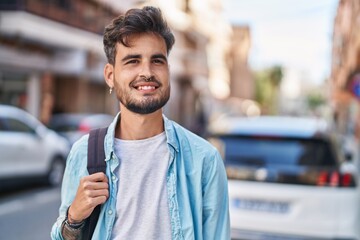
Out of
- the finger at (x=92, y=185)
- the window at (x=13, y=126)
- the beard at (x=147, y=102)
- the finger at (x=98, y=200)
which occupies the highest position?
the beard at (x=147, y=102)

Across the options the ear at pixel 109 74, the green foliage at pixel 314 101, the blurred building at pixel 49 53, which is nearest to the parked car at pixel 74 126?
the blurred building at pixel 49 53

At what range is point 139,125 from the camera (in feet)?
6.82

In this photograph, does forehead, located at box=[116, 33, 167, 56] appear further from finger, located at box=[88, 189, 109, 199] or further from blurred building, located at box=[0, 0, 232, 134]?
blurred building, located at box=[0, 0, 232, 134]

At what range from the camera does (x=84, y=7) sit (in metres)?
24.1

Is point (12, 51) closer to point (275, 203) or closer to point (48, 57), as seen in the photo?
point (48, 57)

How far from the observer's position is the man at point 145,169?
1978mm

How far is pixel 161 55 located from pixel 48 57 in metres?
20.4

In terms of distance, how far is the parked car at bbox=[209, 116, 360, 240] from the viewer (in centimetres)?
529

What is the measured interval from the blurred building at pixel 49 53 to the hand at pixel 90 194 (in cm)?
1639

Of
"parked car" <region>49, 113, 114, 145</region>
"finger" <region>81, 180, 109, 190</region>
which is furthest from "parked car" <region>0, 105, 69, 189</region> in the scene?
"finger" <region>81, 180, 109, 190</region>

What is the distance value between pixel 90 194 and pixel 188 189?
338 mm

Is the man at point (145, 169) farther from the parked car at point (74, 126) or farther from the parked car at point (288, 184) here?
the parked car at point (74, 126)

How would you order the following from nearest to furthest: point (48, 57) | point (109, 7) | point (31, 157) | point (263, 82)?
point (31, 157)
point (48, 57)
point (109, 7)
point (263, 82)

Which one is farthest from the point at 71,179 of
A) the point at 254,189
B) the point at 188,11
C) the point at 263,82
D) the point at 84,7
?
the point at 263,82
